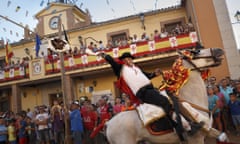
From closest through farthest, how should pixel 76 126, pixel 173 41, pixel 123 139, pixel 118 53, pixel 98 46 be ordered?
pixel 123 139 → pixel 76 126 → pixel 173 41 → pixel 118 53 → pixel 98 46

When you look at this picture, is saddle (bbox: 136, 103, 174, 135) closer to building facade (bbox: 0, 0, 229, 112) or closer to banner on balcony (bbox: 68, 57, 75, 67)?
building facade (bbox: 0, 0, 229, 112)

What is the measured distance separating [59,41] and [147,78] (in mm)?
5666

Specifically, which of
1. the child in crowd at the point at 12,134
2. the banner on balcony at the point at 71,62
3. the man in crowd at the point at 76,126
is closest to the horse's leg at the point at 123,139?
the man in crowd at the point at 76,126

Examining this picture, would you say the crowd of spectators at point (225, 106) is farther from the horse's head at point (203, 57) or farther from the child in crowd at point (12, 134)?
the child in crowd at point (12, 134)

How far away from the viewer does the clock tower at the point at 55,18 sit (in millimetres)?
20562

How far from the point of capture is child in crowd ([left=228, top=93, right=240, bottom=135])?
755 cm

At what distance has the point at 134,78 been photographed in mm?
4125

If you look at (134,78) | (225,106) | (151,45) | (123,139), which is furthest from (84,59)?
(123,139)

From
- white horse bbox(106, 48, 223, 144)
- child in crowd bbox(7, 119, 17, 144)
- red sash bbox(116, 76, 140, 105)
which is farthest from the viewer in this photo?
child in crowd bbox(7, 119, 17, 144)

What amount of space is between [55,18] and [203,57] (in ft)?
62.8

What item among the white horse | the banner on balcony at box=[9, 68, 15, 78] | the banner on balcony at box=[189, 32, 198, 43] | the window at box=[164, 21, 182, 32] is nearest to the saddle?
the white horse

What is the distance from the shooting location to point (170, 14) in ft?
55.0

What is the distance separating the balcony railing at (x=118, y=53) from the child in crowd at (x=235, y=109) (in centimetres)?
568

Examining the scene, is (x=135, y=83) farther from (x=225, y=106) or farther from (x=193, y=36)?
(x=193, y=36)
